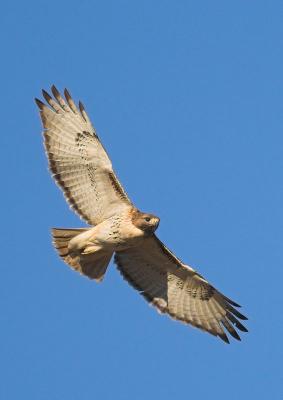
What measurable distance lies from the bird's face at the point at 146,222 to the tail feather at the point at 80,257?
33.4 inches

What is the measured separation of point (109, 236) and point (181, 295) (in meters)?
2.01

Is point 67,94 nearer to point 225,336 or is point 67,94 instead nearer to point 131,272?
point 131,272

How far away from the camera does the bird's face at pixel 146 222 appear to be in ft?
51.5

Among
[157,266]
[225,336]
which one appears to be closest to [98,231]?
[157,266]

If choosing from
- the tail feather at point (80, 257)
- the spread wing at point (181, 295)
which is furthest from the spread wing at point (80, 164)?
the spread wing at point (181, 295)

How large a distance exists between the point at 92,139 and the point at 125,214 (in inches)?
54.8

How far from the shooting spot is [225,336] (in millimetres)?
17188

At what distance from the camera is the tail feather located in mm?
16141

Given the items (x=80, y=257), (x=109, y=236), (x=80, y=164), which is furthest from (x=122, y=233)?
(x=80, y=164)

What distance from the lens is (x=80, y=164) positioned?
53.9 feet

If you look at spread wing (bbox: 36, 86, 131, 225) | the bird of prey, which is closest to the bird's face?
the bird of prey

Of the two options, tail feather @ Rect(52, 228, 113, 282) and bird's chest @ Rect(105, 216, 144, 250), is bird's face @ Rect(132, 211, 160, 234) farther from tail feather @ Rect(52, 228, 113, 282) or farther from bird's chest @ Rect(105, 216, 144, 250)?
tail feather @ Rect(52, 228, 113, 282)

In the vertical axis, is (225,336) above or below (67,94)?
below

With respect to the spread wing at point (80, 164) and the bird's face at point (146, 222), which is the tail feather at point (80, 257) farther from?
the bird's face at point (146, 222)
